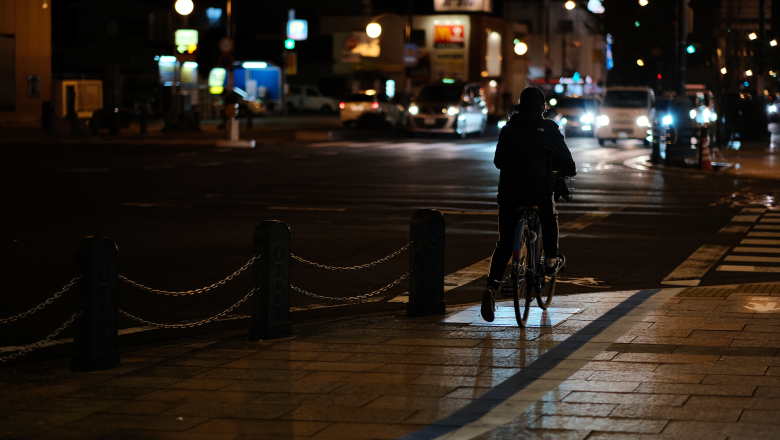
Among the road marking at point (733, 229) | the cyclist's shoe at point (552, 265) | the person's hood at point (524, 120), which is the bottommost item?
the road marking at point (733, 229)

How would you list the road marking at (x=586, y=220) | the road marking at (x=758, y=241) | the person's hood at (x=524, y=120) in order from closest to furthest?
1. the person's hood at (x=524, y=120)
2. the road marking at (x=758, y=241)
3. the road marking at (x=586, y=220)

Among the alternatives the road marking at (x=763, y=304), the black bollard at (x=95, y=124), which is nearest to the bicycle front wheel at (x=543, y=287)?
the road marking at (x=763, y=304)

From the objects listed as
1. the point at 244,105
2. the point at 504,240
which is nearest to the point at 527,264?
the point at 504,240

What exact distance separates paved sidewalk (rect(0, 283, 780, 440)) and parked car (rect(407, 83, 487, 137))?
31.4 m

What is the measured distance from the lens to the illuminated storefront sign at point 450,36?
7225cm

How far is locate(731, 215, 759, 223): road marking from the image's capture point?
51.1 feet

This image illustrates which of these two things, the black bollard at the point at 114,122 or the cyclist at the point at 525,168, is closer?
the cyclist at the point at 525,168

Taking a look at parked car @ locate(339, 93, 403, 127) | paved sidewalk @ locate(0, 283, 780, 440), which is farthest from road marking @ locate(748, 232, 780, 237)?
parked car @ locate(339, 93, 403, 127)

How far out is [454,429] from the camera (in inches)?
208

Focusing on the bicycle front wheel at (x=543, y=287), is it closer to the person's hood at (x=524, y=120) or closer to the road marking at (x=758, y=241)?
the person's hood at (x=524, y=120)

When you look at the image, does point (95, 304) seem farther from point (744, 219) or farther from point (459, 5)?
point (459, 5)

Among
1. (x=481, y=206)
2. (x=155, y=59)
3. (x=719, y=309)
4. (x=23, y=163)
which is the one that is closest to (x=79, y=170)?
(x=23, y=163)

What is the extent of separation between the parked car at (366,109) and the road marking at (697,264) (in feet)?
111

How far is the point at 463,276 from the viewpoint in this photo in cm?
1089
